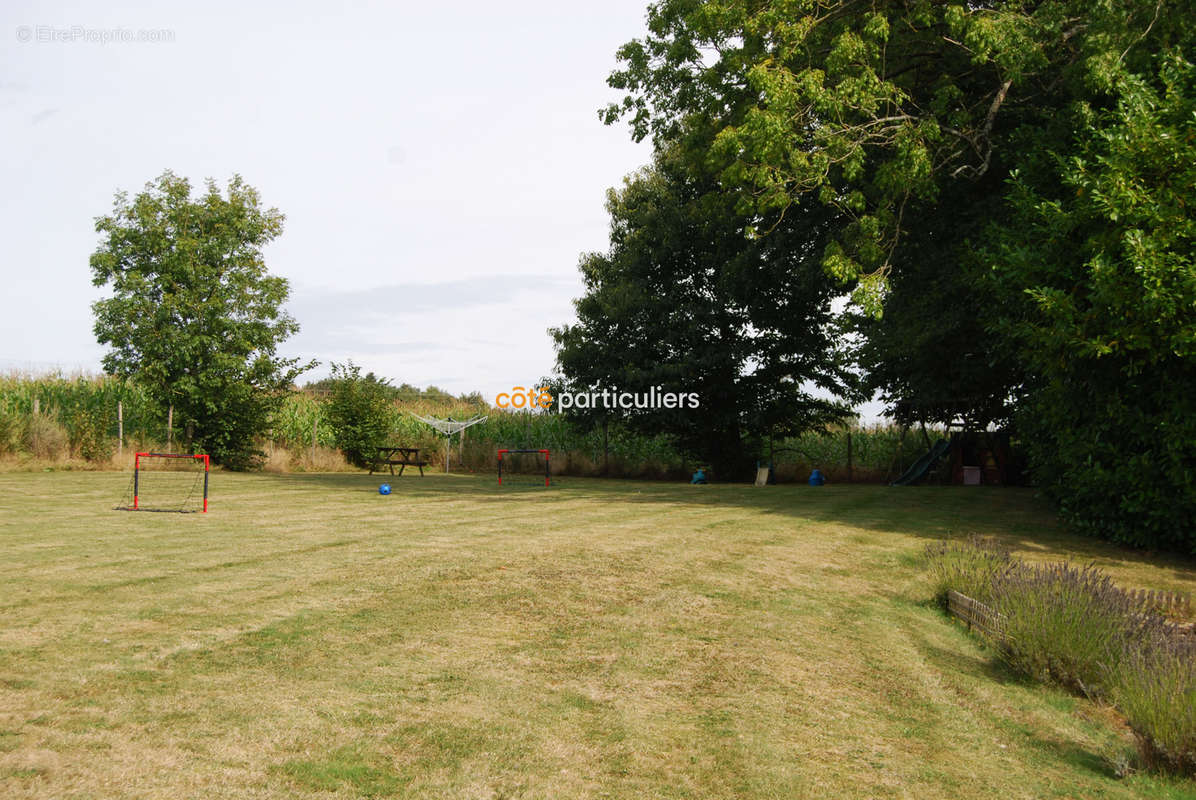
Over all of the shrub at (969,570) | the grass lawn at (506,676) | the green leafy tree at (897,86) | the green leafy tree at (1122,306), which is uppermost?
the green leafy tree at (897,86)

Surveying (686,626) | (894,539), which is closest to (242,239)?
(894,539)

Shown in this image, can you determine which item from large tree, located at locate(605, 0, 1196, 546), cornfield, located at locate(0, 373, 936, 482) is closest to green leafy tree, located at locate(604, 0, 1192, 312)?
large tree, located at locate(605, 0, 1196, 546)

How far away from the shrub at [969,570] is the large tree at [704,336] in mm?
16683

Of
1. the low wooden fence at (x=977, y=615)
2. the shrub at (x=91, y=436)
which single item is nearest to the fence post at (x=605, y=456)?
the shrub at (x=91, y=436)

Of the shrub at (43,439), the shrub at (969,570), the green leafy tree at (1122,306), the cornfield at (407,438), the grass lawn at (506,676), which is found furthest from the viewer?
the cornfield at (407,438)

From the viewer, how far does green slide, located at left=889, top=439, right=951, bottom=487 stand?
2686cm

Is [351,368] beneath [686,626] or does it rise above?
above

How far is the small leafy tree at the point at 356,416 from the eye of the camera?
3042cm

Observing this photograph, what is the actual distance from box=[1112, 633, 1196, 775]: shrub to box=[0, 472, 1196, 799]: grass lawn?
0.15 m

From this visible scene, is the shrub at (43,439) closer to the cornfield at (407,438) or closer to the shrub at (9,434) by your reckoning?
the cornfield at (407,438)

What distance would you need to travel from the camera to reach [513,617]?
23.4 ft

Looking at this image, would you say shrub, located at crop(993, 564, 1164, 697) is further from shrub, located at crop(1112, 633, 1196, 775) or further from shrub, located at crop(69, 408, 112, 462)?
shrub, located at crop(69, 408, 112, 462)

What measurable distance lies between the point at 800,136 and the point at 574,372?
14.9m

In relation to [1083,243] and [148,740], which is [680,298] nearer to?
[1083,243]
